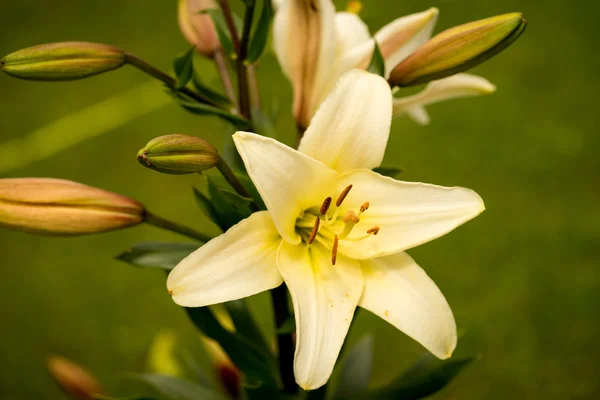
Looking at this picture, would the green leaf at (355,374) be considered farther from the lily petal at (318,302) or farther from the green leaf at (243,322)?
the lily petal at (318,302)

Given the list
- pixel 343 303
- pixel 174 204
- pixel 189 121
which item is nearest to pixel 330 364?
pixel 343 303

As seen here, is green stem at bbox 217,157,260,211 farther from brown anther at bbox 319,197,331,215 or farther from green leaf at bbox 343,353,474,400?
green leaf at bbox 343,353,474,400

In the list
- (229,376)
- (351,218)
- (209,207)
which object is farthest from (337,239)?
Answer: (229,376)

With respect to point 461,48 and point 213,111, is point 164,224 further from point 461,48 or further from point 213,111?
point 461,48

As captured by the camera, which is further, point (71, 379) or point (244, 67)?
point (71, 379)

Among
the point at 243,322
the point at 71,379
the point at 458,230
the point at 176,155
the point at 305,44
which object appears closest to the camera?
the point at 176,155

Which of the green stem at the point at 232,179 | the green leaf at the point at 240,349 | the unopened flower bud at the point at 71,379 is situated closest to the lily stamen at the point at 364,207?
the green stem at the point at 232,179

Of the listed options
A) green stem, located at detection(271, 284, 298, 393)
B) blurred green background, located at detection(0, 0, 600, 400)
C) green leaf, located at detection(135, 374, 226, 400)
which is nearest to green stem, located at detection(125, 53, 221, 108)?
green stem, located at detection(271, 284, 298, 393)
